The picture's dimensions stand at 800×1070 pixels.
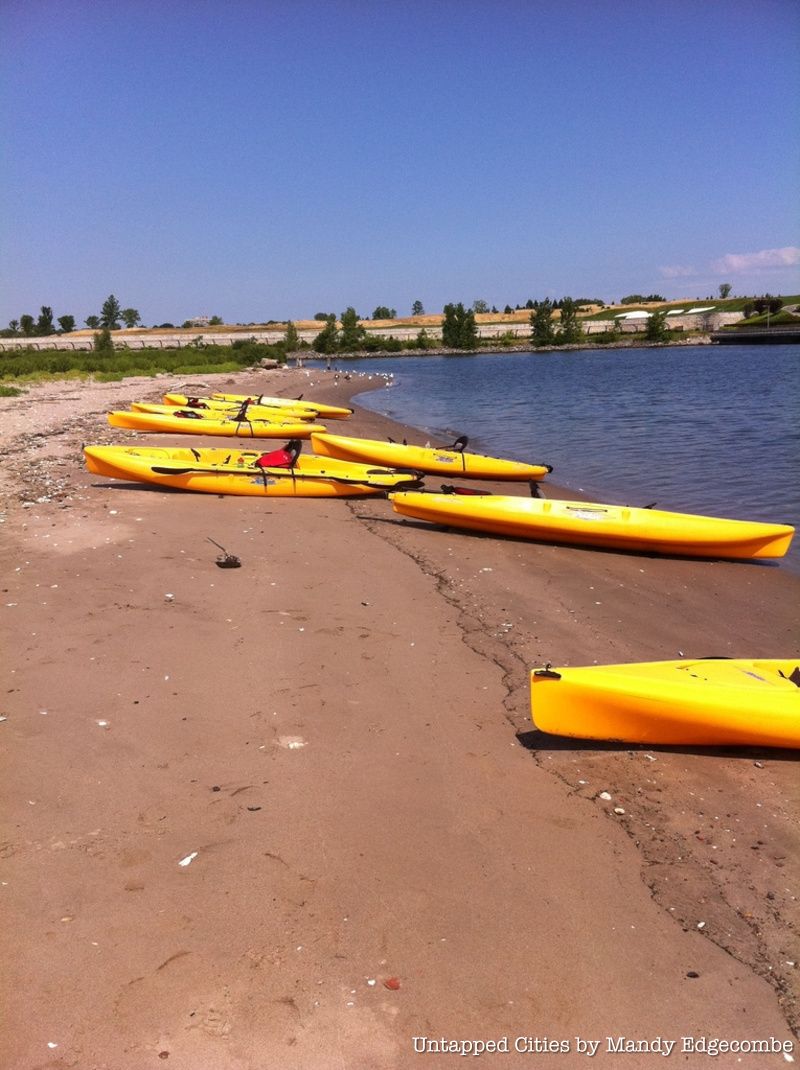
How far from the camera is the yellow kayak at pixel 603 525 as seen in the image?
9227mm

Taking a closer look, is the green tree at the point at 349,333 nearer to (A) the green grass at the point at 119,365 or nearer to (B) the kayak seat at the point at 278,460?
(A) the green grass at the point at 119,365

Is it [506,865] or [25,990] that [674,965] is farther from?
[25,990]

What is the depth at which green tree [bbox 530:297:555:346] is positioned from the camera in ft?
312

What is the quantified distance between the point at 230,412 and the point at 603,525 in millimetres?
13014

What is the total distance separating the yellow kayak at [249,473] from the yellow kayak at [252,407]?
25.1 ft

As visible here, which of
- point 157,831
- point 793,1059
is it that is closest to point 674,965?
point 793,1059

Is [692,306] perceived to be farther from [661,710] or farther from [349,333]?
[661,710]

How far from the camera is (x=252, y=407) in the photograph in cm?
2081

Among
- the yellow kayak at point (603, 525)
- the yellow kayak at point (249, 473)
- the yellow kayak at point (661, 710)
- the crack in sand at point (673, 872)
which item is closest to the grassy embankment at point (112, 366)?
the yellow kayak at point (249, 473)

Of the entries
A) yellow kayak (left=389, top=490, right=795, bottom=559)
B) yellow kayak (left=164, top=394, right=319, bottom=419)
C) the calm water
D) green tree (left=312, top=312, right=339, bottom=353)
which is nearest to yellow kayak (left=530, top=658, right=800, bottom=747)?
yellow kayak (left=389, top=490, right=795, bottom=559)

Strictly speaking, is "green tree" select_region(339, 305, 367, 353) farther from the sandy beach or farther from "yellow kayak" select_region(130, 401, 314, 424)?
the sandy beach

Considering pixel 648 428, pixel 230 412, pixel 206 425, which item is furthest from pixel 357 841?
pixel 648 428

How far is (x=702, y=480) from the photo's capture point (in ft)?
48.0

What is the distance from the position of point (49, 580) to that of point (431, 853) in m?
4.98
